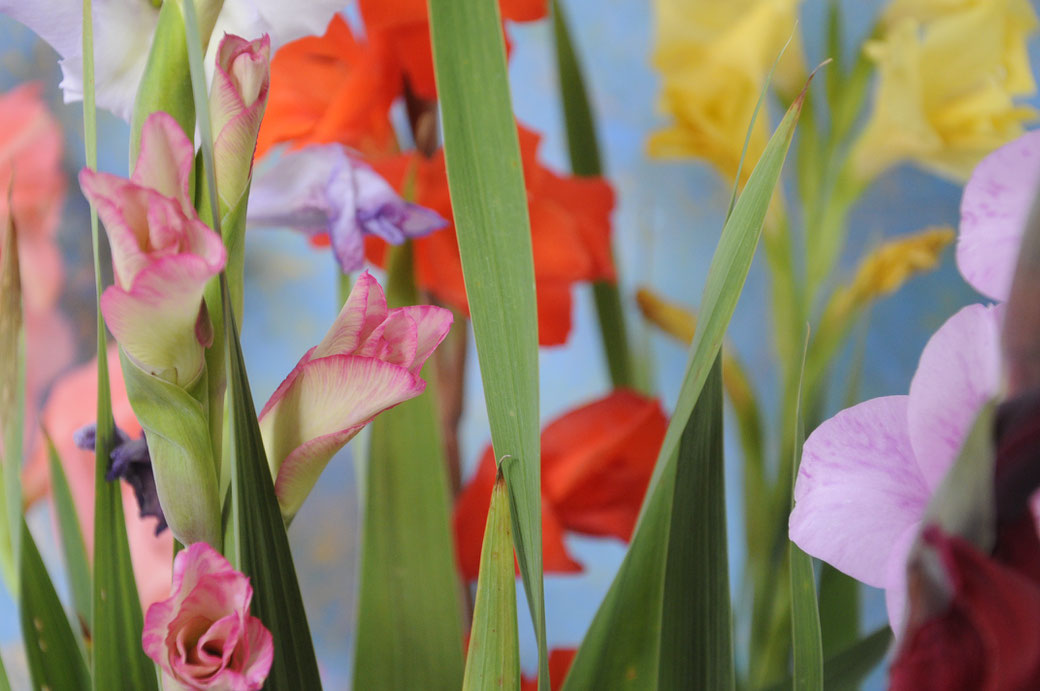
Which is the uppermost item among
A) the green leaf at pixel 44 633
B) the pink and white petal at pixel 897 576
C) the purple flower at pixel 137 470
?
the pink and white petal at pixel 897 576

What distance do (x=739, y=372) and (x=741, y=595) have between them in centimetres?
17

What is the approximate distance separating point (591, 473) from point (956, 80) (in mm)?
343

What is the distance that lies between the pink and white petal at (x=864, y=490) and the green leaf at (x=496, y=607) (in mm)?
102

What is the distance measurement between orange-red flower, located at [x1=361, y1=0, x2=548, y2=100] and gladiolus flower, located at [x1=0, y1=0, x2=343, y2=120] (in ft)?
0.58

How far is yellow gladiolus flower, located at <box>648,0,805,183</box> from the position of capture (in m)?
0.54

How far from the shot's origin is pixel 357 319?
24 centimetres

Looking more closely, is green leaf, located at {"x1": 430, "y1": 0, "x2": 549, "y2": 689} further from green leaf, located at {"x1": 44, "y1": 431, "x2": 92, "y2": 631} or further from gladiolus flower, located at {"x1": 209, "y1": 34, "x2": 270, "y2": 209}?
green leaf, located at {"x1": 44, "y1": 431, "x2": 92, "y2": 631}

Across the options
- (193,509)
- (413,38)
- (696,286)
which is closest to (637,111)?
(696,286)

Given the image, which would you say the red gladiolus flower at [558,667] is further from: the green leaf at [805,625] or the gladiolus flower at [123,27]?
the gladiolus flower at [123,27]

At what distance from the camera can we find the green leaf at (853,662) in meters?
0.35

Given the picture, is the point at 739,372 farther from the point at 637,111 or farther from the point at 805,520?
the point at 805,520

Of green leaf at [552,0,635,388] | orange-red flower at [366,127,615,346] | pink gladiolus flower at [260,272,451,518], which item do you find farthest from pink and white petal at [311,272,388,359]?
green leaf at [552,0,635,388]

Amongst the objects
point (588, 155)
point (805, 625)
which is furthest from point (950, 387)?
point (588, 155)

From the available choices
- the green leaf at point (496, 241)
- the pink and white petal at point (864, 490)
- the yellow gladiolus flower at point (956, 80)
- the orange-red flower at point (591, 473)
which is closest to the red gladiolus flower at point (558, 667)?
the orange-red flower at point (591, 473)
